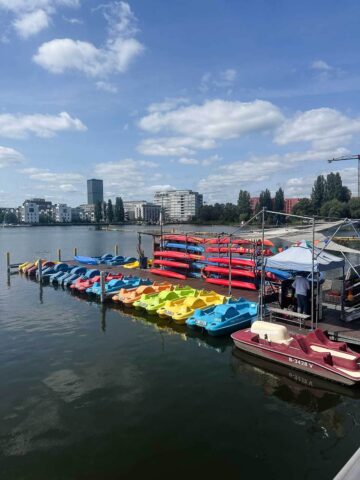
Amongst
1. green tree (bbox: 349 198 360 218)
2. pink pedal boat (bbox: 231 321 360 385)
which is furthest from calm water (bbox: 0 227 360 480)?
green tree (bbox: 349 198 360 218)

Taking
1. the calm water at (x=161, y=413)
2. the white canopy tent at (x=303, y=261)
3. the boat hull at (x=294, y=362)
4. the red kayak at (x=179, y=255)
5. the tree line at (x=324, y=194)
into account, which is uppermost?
the tree line at (x=324, y=194)

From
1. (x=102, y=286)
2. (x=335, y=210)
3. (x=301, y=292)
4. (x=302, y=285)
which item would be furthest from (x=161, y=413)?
(x=335, y=210)

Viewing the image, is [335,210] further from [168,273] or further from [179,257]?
[168,273]

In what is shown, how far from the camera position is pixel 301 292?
15.4 m

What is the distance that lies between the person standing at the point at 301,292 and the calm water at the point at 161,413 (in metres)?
3.31

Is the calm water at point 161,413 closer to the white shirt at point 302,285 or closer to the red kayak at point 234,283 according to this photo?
the white shirt at point 302,285

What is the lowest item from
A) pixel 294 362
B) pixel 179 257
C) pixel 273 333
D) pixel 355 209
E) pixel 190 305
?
pixel 294 362

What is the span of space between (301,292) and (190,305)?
20.8 feet

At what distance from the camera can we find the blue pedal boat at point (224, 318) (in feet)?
55.8

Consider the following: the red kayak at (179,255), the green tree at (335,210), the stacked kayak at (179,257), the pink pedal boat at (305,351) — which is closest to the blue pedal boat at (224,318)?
the pink pedal boat at (305,351)

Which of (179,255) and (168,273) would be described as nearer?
(179,255)

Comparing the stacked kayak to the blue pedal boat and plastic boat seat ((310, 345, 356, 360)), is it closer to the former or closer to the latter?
the blue pedal boat

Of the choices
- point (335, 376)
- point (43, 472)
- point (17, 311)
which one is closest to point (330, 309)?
point (335, 376)

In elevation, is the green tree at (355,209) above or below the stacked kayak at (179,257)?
above
